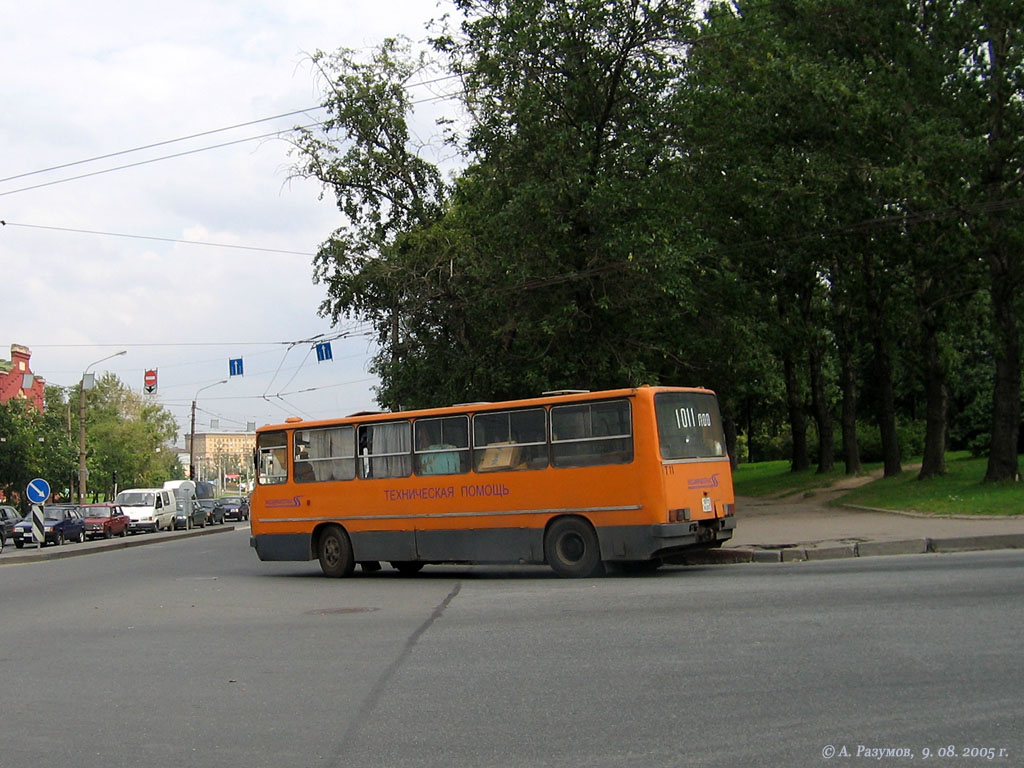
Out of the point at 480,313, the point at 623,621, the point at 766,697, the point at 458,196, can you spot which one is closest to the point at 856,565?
the point at 623,621

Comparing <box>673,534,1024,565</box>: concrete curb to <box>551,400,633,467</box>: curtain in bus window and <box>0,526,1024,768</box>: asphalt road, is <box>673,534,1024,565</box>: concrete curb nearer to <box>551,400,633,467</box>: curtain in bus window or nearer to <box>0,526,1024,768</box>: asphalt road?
<box>0,526,1024,768</box>: asphalt road

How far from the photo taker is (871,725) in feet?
21.4

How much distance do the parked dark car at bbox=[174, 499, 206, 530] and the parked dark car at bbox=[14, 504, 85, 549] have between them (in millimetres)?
11289

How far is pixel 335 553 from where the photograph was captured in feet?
64.6

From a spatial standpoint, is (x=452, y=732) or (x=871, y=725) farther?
(x=452, y=732)

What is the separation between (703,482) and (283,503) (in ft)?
26.5

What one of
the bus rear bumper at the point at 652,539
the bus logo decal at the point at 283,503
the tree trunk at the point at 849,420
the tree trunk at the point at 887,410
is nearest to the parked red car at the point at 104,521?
the bus logo decal at the point at 283,503

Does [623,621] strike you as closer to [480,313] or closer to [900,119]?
[900,119]

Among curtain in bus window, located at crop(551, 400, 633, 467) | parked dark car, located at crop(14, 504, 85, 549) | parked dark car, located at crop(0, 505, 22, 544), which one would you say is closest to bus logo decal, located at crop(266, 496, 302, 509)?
curtain in bus window, located at crop(551, 400, 633, 467)

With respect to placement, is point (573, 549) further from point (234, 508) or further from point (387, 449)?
point (234, 508)

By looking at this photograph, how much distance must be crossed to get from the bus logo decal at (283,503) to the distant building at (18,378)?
59.1m

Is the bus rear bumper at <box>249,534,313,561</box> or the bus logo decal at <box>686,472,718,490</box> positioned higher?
the bus logo decal at <box>686,472,718,490</box>

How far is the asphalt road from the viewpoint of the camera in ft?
21.3

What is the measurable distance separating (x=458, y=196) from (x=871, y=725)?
3203 cm
